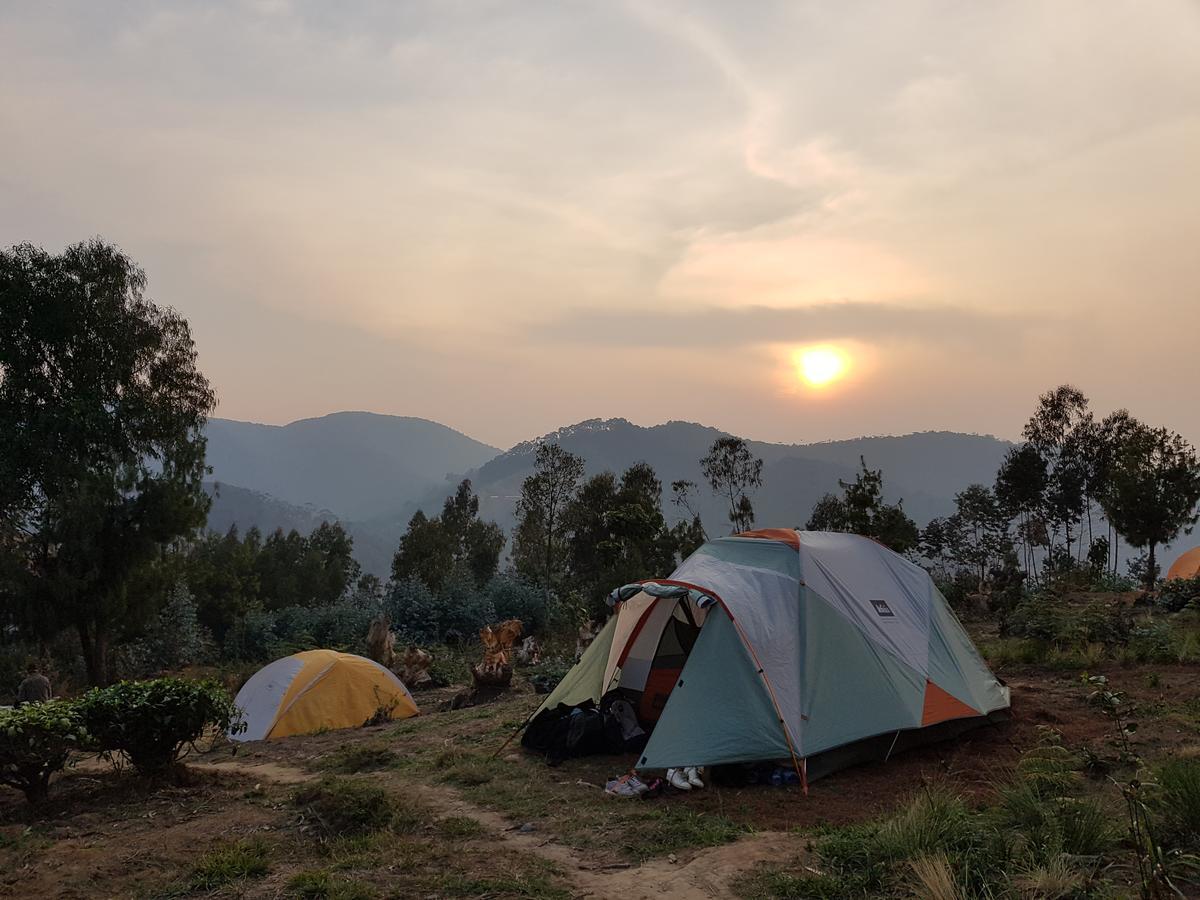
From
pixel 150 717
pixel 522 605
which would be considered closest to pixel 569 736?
pixel 150 717

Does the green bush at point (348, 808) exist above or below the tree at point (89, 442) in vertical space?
below

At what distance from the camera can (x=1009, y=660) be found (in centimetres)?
1315

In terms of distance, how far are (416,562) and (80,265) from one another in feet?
97.2

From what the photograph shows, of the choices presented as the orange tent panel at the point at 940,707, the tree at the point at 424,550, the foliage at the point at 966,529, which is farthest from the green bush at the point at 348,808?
the foliage at the point at 966,529

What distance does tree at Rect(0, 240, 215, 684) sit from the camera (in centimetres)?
1800

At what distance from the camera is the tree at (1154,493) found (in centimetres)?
2425

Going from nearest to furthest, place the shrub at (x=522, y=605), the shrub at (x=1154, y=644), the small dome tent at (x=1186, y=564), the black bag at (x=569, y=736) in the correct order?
the black bag at (x=569, y=736) < the shrub at (x=1154, y=644) < the shrub at (x=522, y=605) < the small dome tent at (x=1186, y=564)

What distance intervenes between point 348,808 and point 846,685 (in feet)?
15.9

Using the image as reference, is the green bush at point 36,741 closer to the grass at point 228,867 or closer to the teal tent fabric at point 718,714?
the grass at point 228,867

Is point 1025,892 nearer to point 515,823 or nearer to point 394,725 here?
point 515,823

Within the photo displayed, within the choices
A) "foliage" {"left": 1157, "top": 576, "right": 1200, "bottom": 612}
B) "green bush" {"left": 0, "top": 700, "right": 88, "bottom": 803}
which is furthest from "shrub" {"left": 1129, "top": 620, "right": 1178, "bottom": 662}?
"green bush" {"left": 0, "top": 700, "right": 88, "bottom": 803}

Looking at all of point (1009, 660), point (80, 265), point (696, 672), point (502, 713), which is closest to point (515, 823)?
point (696, 672)

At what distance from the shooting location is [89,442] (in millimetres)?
20547

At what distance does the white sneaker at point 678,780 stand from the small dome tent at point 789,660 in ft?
0.22
